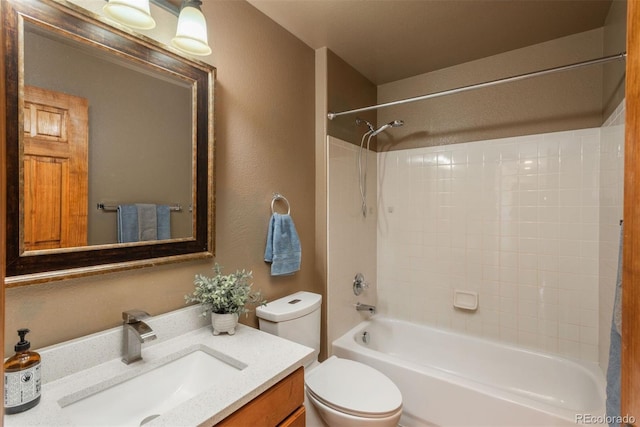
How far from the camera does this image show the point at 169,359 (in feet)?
3.78

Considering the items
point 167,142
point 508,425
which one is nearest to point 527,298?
point 508,425

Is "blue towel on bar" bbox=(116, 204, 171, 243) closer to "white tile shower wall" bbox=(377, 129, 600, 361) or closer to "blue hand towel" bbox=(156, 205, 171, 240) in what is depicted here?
"blue hand towel" bbox=(156, 205, 171, 240)

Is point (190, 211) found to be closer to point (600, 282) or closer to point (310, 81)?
point (310, 81)

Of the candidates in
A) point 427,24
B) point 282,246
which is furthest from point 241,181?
point 427,24

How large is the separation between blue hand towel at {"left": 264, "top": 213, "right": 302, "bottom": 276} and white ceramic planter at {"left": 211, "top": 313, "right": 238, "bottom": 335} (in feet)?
1.51

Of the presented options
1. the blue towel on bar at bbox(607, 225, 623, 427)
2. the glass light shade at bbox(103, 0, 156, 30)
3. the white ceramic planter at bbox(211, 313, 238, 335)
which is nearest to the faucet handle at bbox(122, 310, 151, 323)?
the white ceramic planter at bbox(211, 313, 238, 335)

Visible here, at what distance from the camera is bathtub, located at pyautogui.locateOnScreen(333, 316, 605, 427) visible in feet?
5.12

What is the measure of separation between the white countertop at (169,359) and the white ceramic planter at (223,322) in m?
0.03

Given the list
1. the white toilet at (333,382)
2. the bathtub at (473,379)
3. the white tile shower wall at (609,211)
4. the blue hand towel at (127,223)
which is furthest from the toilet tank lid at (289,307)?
the white tile shower wall at (609,211)

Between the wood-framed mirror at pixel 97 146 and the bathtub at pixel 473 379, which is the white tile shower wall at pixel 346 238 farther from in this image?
the wood-framed mirror at pixel 97 146

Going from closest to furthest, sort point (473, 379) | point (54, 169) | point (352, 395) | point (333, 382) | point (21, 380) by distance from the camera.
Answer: point (21, 380) < point (54, 169) < point (352, 395) < point (333, 382) < point (473, 379)

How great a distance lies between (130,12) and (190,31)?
8.4 inches

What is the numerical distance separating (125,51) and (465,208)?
2.28m

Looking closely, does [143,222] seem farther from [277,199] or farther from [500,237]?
[500,237]
